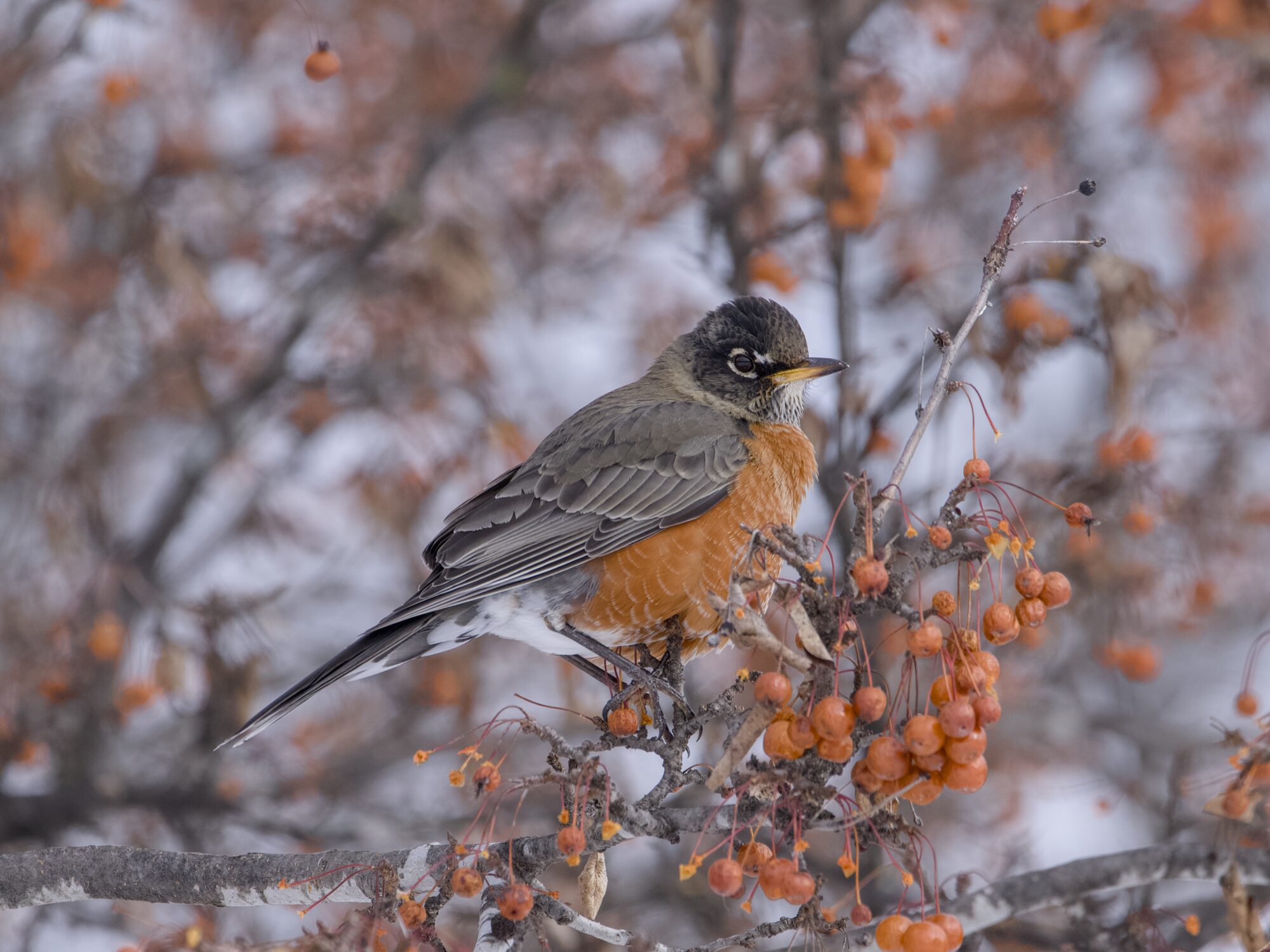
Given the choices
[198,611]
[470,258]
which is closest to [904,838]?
[198,611]

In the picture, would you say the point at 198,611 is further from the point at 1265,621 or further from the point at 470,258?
the point at 1265,621

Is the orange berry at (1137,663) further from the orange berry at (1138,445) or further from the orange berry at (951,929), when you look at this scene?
the orange berry at (951,929)

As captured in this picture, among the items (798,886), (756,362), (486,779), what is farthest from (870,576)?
(756,362)

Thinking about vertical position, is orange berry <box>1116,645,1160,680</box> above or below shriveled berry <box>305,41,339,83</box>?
below

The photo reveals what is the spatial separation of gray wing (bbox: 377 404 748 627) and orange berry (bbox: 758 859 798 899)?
5.39ft

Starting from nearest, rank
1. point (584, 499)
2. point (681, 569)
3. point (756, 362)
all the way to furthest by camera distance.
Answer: point (681, 569)
point (584, 499)
point (756, 362)

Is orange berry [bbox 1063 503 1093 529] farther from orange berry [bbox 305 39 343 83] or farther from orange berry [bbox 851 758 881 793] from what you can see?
orange berry [bbox 305 39 343 83]

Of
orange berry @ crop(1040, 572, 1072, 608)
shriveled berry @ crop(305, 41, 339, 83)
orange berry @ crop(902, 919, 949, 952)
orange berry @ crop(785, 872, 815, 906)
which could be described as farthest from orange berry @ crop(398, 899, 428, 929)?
shriveled berry @ crop(305, 41, 339, 83)

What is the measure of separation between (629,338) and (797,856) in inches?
221

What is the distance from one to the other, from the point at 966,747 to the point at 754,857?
539mm

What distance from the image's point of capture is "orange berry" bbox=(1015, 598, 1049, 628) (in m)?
2.31

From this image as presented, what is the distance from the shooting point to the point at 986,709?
2.11 metres

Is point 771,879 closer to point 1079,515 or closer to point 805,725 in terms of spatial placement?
point 805,725

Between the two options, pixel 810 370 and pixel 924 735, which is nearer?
pixel 924 735
